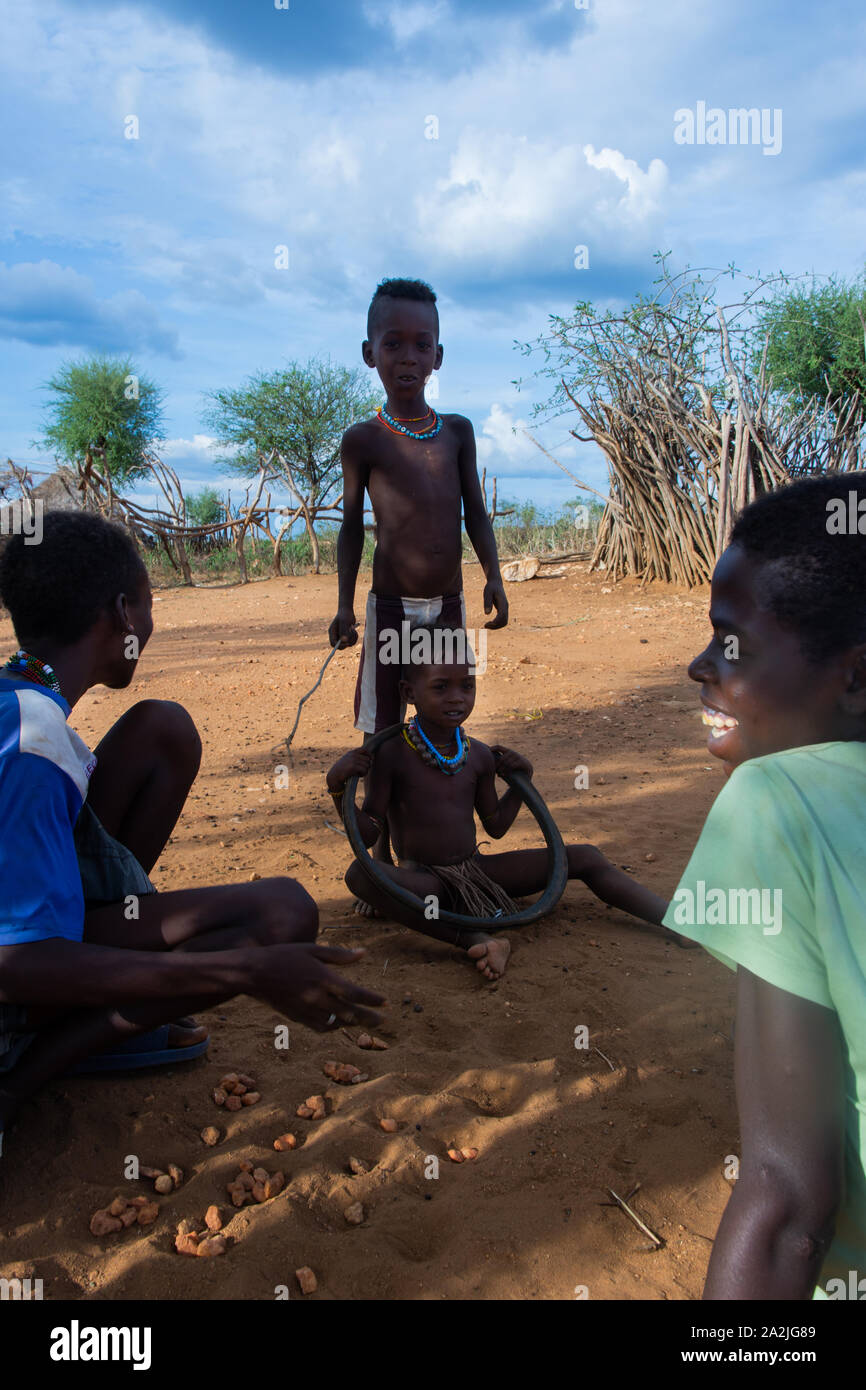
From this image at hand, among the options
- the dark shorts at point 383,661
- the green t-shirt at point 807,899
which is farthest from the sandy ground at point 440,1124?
the green t-shirt at point 807,899

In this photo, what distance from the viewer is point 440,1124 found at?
6.66 ft

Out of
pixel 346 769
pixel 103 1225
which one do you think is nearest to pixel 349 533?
pixel 346 769

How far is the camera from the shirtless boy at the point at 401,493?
11.6 feet

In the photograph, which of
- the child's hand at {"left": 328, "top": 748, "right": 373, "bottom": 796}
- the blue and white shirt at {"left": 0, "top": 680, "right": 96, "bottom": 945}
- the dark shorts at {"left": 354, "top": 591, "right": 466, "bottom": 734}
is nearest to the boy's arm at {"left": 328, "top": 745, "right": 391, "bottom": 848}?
the child's hand at {"left": 328, "top": 748, "right": 373, "bottom": 796}

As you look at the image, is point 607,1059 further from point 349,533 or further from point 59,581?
point 349,533

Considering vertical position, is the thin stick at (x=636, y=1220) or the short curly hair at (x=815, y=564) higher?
the short curly hair at (x=815, y=564)

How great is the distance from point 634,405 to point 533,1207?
10823 mm

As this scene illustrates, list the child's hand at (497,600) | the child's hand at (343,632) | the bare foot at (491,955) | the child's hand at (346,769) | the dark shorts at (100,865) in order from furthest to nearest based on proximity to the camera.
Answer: the child's hand at (497,600) < the child's hand at (343,632) < the child's hand at (346,769) < the bare foot at (491,955) < the dark shorts at (100,865)

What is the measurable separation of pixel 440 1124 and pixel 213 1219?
56 cm

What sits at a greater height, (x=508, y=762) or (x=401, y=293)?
(x=401, y=293)

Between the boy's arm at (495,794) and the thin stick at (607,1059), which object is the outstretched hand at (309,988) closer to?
the thin stick at (607,1059)

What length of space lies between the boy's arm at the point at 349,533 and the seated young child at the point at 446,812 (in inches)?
15.2

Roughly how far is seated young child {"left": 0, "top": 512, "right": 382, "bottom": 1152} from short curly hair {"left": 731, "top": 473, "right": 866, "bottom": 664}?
1.01 metres
